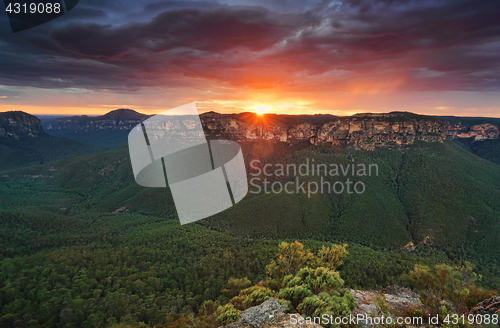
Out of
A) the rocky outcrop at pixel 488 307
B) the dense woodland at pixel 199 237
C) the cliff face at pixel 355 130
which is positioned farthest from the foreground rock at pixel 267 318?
the cliff face at pixel 355 130

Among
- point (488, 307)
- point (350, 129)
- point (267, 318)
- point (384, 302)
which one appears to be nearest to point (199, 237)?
point (384, 302)

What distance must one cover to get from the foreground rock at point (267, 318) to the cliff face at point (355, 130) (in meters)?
127

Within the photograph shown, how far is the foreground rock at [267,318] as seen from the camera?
494 inches

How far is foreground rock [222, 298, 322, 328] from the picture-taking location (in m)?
12.5

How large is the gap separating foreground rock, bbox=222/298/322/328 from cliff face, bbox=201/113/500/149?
127 metres

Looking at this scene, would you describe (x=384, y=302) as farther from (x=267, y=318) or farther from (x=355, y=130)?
(x=355, y=130)

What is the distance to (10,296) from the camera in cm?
3084

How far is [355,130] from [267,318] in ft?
430

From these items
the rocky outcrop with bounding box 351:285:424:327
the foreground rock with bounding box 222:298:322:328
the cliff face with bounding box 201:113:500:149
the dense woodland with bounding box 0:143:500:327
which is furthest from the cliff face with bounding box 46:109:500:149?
the foreground rock with bounding box 222:298:322:328

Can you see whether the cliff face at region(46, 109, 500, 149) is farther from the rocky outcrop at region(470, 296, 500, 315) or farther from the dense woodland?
the rocky outcrop at region(470, 296, 500, 315)

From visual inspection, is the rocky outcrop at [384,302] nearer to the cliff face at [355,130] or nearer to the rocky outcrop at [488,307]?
the rocky outcrop at [488,307]

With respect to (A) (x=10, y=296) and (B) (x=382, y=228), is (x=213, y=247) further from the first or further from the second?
(B) (x=382, y=228)

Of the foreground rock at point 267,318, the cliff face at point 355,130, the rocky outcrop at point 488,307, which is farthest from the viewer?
the cliff face at point 355,130

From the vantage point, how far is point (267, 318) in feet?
44.3
